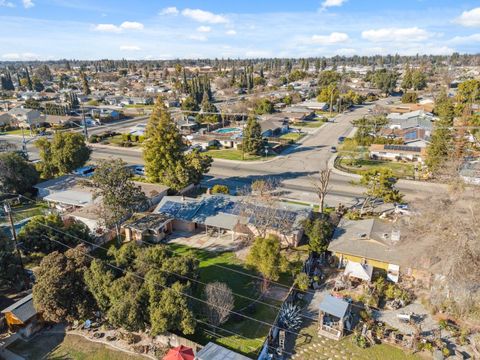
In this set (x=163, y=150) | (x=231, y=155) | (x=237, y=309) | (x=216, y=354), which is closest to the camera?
(x=216, y=354)

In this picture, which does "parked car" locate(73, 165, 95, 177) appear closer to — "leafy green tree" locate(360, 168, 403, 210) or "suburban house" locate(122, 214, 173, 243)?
"suburban house" locate(122, 214, 173, 243)

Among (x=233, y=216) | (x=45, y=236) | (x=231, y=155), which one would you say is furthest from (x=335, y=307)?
(x=231, y=155)

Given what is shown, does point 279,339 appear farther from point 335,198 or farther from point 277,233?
point 335,198

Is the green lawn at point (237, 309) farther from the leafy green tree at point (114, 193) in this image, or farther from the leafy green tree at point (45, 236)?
the leafy green tree at point (45, 236)

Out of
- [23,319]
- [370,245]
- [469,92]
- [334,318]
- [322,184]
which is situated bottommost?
[334,318]

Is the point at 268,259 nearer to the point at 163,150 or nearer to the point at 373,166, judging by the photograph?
the point at 163,150

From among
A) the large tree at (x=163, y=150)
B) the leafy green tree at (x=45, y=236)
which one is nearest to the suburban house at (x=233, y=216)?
the large tree at (x=163, y=150)

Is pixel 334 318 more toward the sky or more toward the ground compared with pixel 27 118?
more toward the ground
